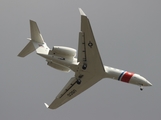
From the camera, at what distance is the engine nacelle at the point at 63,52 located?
36.0m

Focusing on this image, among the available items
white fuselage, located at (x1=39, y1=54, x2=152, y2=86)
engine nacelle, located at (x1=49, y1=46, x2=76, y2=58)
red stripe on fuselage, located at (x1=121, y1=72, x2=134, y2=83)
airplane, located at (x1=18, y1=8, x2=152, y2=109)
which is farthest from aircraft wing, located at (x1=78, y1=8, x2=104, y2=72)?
red stripe on fuselage, located at (x1=121, y1=72, x2=134, y2=83)

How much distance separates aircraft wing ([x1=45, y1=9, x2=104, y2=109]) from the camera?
32.4 m

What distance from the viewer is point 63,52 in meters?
36.1

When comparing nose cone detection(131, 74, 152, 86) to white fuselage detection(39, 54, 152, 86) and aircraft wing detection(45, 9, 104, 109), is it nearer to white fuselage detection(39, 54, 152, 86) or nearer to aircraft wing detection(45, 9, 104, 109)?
white fuselage detection(39, 54, 152, 86)

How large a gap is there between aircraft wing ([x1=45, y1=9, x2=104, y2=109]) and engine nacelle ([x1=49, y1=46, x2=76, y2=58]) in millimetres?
1721

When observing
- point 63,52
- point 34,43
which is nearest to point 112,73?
point 63,52

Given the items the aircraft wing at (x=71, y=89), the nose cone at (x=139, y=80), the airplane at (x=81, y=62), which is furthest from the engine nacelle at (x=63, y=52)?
the nose cone at (x=139, y=80)

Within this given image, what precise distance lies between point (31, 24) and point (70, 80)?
28.2ft

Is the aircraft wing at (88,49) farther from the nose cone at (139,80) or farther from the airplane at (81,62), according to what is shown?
the nose cone at (139,80)

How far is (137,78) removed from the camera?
3572 centimetres

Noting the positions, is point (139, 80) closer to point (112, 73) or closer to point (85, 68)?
point (112, 73)

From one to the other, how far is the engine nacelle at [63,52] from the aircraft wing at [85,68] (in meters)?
1.72

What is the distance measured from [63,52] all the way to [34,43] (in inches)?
217

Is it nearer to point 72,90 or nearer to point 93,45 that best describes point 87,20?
point 93,45
